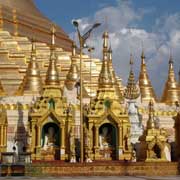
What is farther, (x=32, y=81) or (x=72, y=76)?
(x=72, y=76)

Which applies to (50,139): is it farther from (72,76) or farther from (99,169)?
(72,76)

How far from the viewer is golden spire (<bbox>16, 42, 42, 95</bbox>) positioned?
3597cm

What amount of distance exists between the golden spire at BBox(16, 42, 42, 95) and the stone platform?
1246cm

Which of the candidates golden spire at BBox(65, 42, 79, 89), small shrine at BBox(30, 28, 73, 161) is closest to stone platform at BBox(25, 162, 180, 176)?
small shrine at BBox(30, 28, 73, 161)

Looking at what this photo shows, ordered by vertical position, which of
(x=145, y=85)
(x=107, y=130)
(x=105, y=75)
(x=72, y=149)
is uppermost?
(x=145, y=85)

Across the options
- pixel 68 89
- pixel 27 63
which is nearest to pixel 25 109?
pixel 68 89

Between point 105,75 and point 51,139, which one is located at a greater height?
point 105,75

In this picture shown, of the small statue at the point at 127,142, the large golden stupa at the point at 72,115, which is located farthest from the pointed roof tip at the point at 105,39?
the small statue at the point at 127,142

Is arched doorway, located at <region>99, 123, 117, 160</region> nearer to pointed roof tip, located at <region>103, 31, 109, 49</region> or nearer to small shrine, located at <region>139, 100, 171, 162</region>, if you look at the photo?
small shrine, located at <region>139, 100, 171, 162</region>

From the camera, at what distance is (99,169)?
78.4 ft

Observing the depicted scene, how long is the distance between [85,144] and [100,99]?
348 cm

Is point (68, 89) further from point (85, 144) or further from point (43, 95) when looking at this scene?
point (85, 144)

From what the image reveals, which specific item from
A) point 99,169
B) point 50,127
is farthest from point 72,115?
point 99,169

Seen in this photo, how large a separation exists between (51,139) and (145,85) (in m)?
13.8
